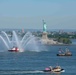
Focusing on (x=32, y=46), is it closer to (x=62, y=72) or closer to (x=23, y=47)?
(x=23, y=47)

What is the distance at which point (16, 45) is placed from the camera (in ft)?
465

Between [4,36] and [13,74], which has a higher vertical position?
[4,36]

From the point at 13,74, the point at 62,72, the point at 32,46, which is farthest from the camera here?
the point at 32,46

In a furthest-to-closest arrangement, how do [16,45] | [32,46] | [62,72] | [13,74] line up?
[32,46] → [16,45] → [62,72] → [13,74]

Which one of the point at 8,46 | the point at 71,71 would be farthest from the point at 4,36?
the point at 71,71

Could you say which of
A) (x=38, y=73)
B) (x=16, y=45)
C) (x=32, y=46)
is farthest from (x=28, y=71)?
(x=32, y=46)

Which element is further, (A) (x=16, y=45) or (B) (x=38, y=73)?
(A) (x=16, y=45)

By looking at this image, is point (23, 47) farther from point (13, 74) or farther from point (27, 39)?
point (13, 74)

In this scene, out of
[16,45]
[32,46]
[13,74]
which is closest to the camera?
[13,74]

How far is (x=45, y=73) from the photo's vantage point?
232 ft

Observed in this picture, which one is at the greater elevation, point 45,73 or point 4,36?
point 4,36

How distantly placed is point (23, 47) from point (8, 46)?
6.40m

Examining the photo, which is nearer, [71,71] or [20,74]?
[20,74]

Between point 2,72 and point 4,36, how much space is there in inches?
3023
